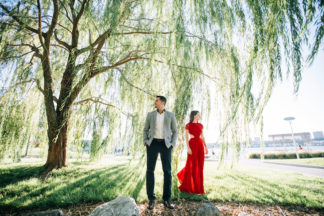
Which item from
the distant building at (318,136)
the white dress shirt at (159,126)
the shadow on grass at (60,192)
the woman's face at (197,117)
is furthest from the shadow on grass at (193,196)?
the distant building at (318,136)

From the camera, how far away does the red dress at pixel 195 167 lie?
8.66 ft

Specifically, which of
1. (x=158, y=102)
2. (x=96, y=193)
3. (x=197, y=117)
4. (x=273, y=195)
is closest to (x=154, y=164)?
(x=158, y=102)

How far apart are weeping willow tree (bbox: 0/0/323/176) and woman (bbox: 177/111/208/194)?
41cm

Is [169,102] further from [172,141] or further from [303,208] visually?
[303,208]

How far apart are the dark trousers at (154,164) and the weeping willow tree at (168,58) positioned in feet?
1.48

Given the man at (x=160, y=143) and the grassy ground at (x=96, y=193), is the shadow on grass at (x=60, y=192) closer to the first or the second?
the grassy ground at (x=96, y=193)

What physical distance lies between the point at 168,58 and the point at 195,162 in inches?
66.3

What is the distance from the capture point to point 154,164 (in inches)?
82.3

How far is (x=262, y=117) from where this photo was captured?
158cm

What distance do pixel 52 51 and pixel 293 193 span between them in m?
5.80

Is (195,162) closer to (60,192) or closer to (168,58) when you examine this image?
(168,58)

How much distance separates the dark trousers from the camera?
80.9 inches

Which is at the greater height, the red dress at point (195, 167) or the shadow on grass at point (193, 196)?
the red dress at point (195, 167)

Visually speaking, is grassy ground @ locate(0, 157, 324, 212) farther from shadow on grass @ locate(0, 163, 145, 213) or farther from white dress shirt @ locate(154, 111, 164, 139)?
white dress shirt @ locate(154, 111, 164, 139)
